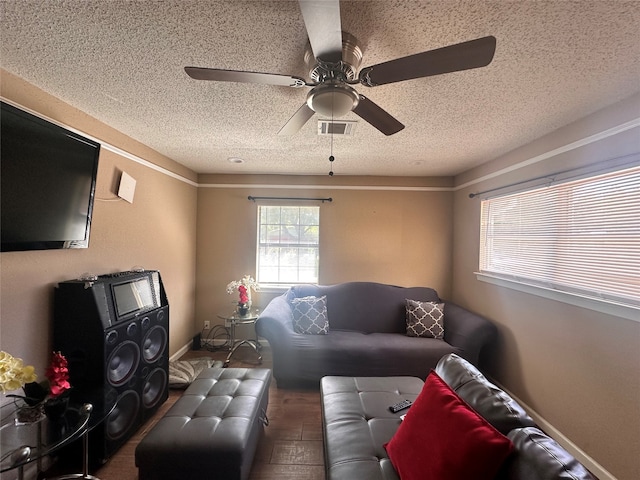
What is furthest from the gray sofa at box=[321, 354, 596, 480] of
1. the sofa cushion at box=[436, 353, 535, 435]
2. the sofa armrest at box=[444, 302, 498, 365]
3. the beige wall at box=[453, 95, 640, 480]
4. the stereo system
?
the stereo system

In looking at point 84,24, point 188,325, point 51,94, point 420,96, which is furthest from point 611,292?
point 188,325

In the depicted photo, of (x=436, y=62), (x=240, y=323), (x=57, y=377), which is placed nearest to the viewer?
(x=436, y=62)

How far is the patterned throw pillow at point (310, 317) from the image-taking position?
292 centimetres

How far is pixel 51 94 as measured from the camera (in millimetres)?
1692

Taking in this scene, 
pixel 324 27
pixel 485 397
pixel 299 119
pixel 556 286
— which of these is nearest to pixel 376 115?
pixel 299 119

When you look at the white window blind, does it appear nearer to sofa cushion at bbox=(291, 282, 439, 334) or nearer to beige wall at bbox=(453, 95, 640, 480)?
beige wall at bbox=(453, 95, 640, 480)

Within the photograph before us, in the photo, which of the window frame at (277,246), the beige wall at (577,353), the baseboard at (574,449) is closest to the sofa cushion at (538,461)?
the beige wall at (577,353)

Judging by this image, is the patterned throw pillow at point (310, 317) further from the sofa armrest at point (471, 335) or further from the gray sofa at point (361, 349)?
the sofa armrest at point (471, 335)

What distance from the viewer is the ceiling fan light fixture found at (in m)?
1.24

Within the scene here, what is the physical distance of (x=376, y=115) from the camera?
147 centimetres

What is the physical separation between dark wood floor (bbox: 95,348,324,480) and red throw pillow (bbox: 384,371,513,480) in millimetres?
822

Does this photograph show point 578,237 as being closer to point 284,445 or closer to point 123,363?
point 284,445

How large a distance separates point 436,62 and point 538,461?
144 cm

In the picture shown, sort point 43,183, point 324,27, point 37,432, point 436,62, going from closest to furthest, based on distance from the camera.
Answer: point 324,27 → point 436,62 → point 37,432 → point 43,183
